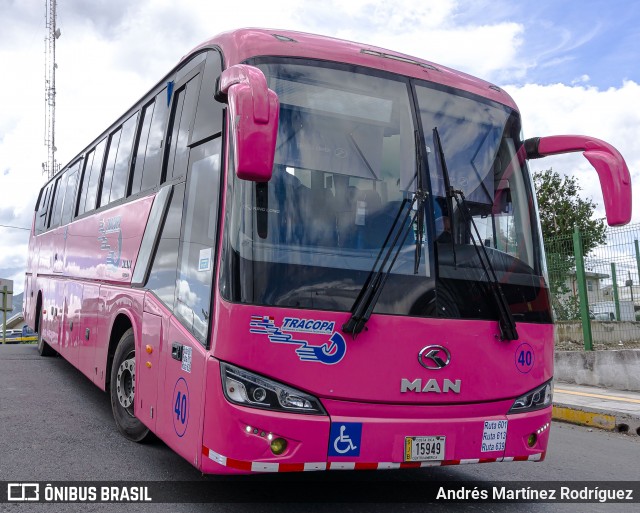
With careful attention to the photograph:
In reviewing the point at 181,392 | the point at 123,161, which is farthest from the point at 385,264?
the point at 123,161

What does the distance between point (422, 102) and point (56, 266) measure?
7547 millimetres

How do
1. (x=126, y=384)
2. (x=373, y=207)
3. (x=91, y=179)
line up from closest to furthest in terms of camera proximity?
(x=373, y=207) < (x=126, y=384) < (x=91, y=179)

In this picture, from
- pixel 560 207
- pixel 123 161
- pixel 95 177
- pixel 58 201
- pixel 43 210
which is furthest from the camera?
pixel 560 207

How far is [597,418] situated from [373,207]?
5665mm

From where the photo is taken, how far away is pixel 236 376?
3.64 metres

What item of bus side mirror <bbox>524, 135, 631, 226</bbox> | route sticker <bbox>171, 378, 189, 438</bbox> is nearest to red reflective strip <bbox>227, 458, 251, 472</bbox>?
Result: route sticker <bbox>171, 378, 189, 438</bbox>

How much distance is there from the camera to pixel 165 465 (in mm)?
5035

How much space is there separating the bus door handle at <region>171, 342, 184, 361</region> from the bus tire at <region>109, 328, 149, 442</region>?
1.26 m

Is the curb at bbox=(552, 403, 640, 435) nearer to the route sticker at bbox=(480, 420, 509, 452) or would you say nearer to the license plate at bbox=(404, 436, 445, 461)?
the route sticker at bbox=(480, 420, 509, 452)

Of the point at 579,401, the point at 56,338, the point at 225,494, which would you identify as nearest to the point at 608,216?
the point at 225,494

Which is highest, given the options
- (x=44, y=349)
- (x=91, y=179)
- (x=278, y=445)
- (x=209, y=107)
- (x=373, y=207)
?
(x=209, y=107)

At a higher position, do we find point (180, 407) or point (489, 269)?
point (489, 269)

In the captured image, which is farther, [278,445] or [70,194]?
[70,194]

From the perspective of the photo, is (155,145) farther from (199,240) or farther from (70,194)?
(70,194)
